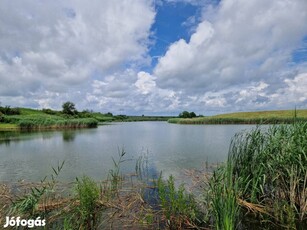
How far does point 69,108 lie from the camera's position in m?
66.8

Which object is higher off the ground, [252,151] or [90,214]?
[252,151]

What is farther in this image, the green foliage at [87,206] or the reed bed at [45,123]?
→ the reed bed at [45,123]

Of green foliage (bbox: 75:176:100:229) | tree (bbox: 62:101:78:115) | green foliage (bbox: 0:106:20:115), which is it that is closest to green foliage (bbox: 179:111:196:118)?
tree (bbox: 62:101:78:115)

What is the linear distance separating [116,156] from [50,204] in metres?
8.56

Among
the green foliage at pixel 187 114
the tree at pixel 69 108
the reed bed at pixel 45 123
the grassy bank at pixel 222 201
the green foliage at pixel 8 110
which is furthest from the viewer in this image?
the green foliage at pixel 187 114

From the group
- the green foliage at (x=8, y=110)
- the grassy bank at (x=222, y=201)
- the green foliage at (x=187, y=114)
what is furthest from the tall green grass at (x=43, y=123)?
→ the green foliage at (x=187, y=114)

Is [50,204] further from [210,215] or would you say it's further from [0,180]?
[0,180]

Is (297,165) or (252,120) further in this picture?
(252,120)

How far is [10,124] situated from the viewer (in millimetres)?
42688

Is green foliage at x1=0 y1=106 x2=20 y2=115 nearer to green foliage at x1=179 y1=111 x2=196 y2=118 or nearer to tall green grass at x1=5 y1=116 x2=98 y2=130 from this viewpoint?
tall green grass at x1=5 y1=116 x2=98 y2=130

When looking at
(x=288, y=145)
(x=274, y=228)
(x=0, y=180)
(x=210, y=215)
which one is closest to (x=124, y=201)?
(x=210, y=215)

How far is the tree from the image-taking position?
66125 millimetres

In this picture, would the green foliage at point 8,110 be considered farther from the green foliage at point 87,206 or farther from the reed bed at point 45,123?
the green foliage at point 87,206

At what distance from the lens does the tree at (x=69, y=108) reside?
66125 millimetres
